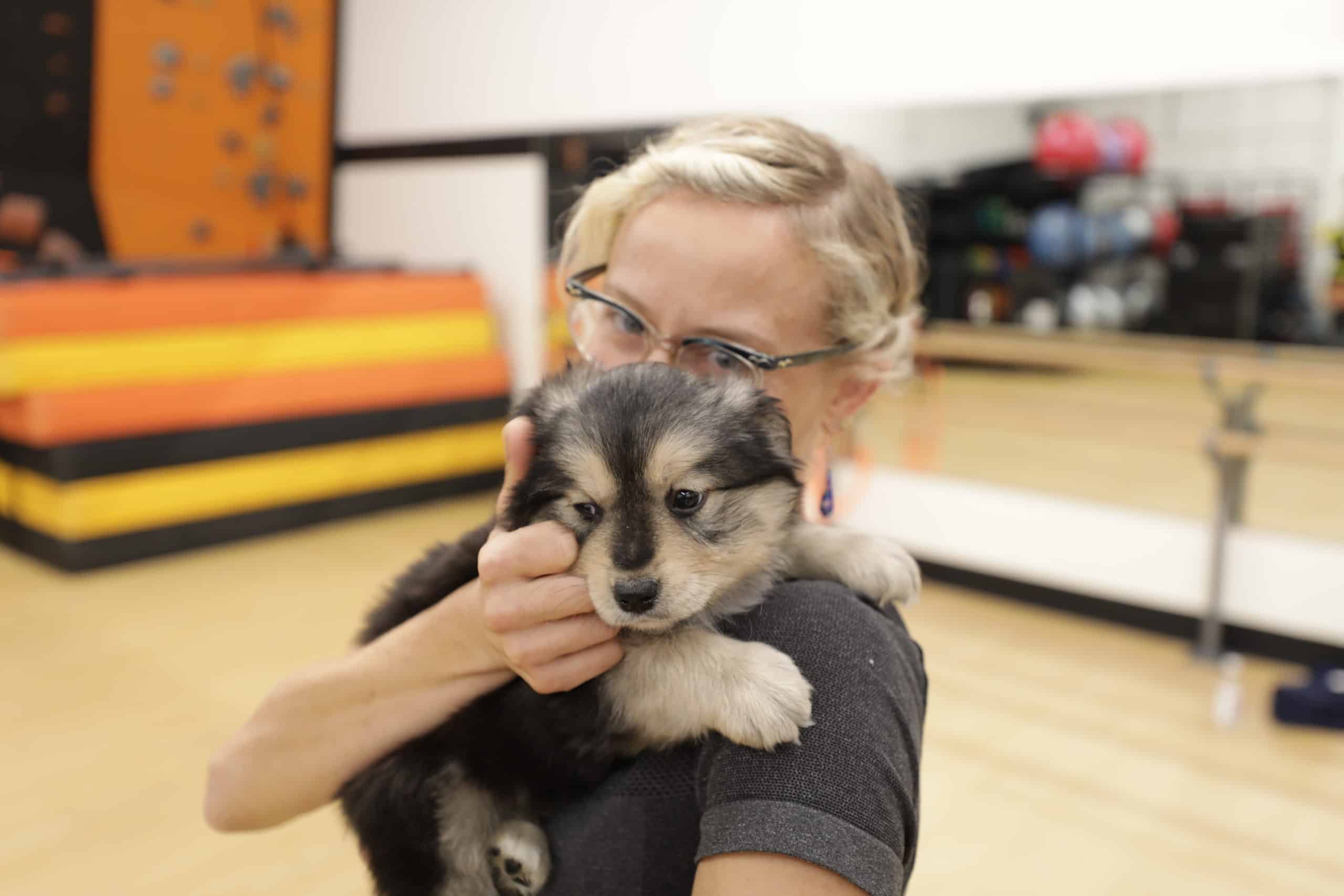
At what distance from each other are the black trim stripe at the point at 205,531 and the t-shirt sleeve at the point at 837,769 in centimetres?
333

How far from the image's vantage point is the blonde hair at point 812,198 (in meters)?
1.31

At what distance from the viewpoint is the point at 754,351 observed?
1319 millimetres

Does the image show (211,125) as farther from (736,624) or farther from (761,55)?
(736,624)

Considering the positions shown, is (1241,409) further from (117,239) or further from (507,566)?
(117,239)

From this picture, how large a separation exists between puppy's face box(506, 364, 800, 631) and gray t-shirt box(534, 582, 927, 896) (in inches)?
3.7

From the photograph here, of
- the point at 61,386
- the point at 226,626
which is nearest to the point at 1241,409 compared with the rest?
the point at 226,626

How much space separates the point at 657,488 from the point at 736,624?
0.66 feet

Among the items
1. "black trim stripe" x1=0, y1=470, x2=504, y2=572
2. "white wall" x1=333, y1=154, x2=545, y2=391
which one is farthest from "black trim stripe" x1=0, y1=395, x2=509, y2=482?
"white wall" x1=333, y1=154, x2=545, y2=391

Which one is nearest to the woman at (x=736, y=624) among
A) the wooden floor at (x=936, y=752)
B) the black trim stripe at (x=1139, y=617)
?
the wooden floor at (x=936, y=752)

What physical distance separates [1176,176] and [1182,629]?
6.54 feet

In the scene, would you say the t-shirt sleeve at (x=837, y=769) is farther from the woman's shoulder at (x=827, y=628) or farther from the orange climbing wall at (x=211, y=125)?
the orange climbing wall at (x=211, y=125)

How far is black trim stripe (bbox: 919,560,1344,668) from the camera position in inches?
165

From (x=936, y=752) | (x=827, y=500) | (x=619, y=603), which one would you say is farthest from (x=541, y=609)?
(x=936, y=752)

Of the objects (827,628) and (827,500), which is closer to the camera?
(827,628)
